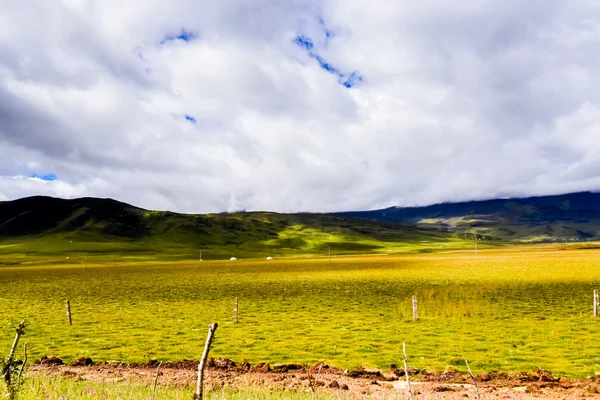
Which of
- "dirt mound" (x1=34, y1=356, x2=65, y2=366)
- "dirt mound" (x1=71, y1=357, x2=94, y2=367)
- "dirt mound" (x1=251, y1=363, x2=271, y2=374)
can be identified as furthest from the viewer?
"dirt mound" (x1=34, y1=356, x2=65, y2=366)

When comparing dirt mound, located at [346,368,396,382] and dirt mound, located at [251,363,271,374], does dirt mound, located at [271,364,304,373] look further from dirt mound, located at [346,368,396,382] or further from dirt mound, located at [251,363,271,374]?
dirt mound, located at [346,368,396,382]

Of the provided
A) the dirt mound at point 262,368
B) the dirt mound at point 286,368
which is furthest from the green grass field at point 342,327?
the dirt mound at point 262,368

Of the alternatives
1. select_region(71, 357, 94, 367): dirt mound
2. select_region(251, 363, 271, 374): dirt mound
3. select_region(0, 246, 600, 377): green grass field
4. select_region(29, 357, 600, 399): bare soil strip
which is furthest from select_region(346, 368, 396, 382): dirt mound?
select_region(71, 357, 94, 367): dirt mound

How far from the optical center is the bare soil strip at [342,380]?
1598cm

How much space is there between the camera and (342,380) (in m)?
17.9

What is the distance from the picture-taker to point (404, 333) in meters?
29.0

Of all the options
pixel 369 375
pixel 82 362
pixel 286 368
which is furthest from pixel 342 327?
pixel 82 362

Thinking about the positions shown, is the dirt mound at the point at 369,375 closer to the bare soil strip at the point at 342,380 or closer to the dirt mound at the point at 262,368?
the bare soil strip at the point at 342,380

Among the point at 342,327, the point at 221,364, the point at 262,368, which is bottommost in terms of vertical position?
the point at 342,327

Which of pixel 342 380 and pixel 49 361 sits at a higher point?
pixel 49 361

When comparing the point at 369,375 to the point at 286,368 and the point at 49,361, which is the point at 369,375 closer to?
the point at 286,368

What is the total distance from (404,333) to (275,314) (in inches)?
558

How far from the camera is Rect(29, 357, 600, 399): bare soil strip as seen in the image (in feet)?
52.4

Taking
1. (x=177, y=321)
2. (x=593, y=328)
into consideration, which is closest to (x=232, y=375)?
Answer: (x=177, y=321)
